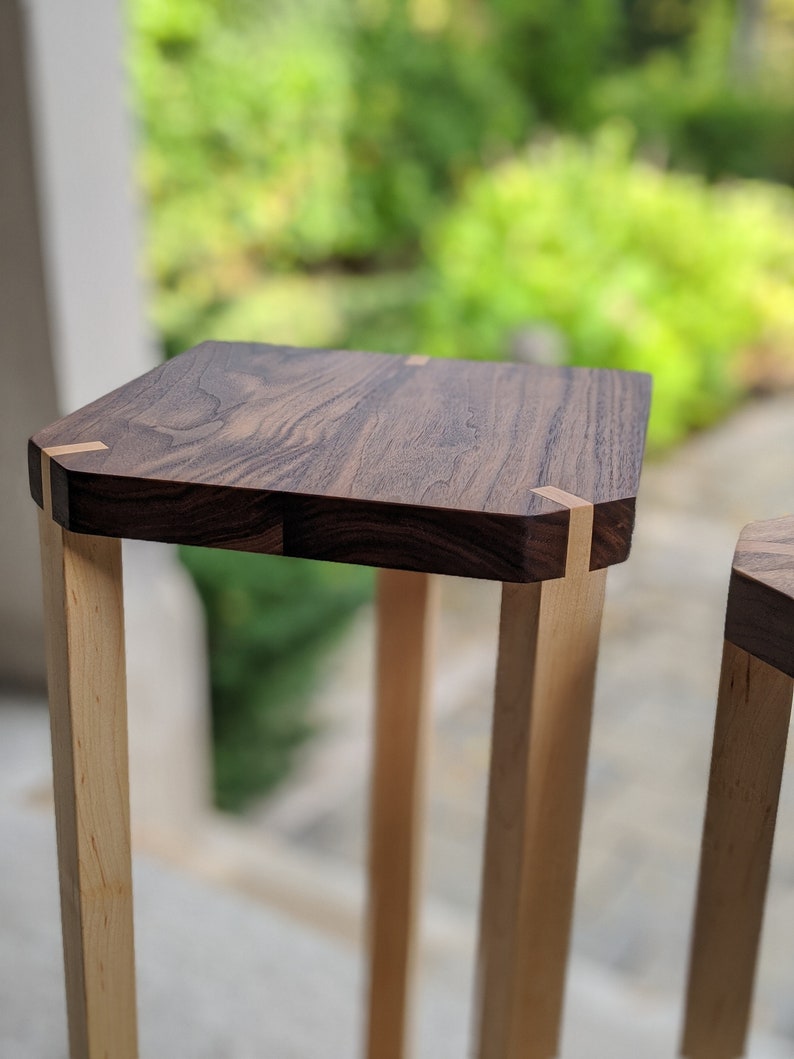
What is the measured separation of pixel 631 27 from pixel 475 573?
9372 millimetres

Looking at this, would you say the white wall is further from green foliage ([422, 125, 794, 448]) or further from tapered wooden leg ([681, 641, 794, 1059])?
green foliage ([422, 125, 794, 448])

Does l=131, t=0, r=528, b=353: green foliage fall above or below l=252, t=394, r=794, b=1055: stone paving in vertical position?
above

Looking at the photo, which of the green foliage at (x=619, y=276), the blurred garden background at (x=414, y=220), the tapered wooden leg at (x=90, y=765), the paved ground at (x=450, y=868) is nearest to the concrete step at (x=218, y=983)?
the paved ground at (x=450, y=868)

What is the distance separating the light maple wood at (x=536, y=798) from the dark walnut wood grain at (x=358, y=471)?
68mm

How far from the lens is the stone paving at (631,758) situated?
2.26 meters

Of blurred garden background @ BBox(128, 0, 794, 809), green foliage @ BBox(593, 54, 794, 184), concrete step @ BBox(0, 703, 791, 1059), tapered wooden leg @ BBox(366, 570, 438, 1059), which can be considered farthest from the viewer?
green foliage @ BBox(593, 54, 794, 184)

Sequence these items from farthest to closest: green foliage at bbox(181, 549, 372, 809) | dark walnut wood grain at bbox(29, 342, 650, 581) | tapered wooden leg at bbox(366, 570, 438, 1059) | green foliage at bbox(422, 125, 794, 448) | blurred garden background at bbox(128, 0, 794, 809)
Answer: green foliage at bbox(422, 125, 794, 448), blurred garden background at bbox(128, 0, 794, 809), green foliage at bbox(181, 549, 372, 809), tapered wooden leg at bbox(366, 570, 438, 1059), dark walnut wood grain at bbox(29, 342, 650, 581)

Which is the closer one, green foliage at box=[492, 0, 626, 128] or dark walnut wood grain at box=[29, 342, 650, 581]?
dark walnut wood grain at box=[29, 342, 650, 581]

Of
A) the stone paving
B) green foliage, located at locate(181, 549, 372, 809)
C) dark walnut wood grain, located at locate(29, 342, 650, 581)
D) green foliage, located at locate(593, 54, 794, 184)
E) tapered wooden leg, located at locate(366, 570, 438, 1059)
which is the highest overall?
green foliage, located at locate(593, 54, 794, 184)

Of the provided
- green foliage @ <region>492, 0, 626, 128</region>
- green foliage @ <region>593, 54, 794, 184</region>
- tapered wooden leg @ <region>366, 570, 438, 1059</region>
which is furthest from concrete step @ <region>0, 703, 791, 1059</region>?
green foliage @ <region>593, 54, 794, 184</region>

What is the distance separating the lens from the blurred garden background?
14.8 feet

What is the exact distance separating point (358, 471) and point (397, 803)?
1.92 feet

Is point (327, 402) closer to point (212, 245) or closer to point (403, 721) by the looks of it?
point (403, 721)

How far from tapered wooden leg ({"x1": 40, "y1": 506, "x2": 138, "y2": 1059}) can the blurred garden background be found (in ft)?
6.74
